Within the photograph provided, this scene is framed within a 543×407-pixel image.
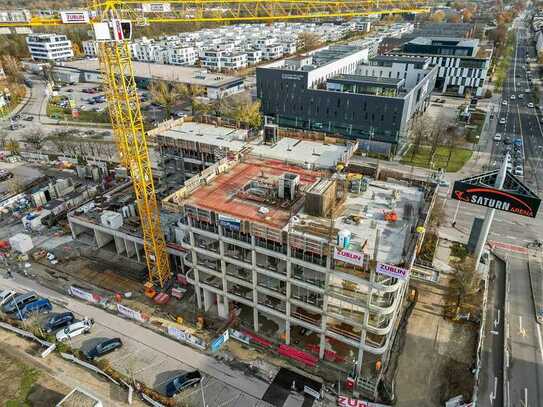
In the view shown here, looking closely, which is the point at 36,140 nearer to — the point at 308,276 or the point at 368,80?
the point at 368,80

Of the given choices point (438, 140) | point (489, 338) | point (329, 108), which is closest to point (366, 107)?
point (329, 108)

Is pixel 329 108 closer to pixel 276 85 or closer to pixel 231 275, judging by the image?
pixel 276 85

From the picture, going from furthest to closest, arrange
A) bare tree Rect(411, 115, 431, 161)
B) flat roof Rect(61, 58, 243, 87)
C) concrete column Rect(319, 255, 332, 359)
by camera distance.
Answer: flat roof Rect(61, 58, 243, 87) → bare tree Rect(411, 115, 431, 161) → concrete column Rect(319, 255, 332, 359)

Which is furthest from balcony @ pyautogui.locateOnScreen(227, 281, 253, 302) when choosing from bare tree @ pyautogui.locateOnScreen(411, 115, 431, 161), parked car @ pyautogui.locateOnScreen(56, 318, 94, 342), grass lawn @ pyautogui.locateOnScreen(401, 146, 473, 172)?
bare tree @ pyautogui.locateOnScreen(411, 115, 431, 161)

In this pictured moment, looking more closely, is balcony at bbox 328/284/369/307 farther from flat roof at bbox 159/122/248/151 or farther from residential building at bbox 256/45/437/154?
residential building at bbox 256/45/437/154

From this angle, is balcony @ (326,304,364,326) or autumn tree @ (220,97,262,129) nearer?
balcony @ (326,304,364,326)

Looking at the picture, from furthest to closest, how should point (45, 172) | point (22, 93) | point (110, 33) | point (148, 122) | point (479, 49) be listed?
point (479, 49) < point (22, 93) < point (148, 122) < point (45, 172) < point (110, 33)

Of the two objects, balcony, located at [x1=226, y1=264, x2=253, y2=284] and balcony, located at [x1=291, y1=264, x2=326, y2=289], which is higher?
balcony, located at [x1=291, y1=264, x2=326, y2=289]
